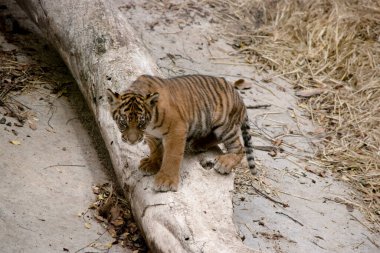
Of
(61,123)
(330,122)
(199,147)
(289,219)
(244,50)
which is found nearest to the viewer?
(199,147)

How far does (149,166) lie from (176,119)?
415 mm

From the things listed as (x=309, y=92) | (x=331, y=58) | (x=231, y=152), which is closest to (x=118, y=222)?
(x=231, y=152)

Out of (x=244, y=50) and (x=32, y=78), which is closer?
(x=32, y=78)

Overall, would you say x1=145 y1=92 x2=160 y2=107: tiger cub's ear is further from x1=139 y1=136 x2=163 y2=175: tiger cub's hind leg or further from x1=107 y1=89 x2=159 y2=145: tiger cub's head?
x1=139 y1=136 x2=163 y2=175: tiger cub's hind leg

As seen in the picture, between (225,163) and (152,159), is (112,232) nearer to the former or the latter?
(152,159)

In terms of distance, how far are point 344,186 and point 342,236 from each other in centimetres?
78

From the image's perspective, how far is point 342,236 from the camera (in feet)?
14.8

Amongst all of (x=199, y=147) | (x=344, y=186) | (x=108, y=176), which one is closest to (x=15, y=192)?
(x=108, y=176)

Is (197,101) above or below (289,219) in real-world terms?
above

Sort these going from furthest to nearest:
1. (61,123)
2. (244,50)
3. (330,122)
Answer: (244,50)
(330,122)
(61,123)

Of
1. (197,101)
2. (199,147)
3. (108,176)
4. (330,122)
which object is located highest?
(197,101)

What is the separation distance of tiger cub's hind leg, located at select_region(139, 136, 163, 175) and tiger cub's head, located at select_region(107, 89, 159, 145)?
1.40 feet

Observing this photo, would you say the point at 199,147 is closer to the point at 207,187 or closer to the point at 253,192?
the point at 207,187

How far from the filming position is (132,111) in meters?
3.47
